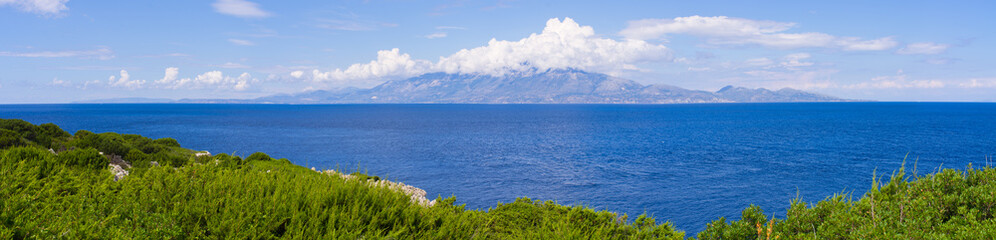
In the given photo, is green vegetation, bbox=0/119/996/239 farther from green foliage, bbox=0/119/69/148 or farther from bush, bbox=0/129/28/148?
green foliage, bbox=0/119/69/148

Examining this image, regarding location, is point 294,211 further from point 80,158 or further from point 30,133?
point 30,133

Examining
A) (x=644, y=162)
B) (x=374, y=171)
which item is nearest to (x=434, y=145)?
(x=374, y=171)

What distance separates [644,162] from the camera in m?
67.6

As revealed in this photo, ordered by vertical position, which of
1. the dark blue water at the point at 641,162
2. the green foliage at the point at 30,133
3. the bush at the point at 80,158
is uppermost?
the bush at the point at 80,158

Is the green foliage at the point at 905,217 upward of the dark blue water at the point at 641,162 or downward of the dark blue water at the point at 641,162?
upward

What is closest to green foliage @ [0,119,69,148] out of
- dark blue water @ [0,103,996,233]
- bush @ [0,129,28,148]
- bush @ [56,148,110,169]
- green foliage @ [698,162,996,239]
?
bush @ [0,129,28,148]

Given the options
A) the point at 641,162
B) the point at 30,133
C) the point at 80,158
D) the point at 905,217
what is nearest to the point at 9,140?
the point at 30,133

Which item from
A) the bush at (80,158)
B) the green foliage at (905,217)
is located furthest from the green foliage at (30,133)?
the green foliage at (905,217)

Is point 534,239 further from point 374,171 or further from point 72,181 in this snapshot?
point 374,171

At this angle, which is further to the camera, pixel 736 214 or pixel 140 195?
pixel 736 214

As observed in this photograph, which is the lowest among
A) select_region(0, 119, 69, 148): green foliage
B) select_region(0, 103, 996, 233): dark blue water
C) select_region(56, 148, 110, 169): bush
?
select_region(0, 103, 996, 233): dark blue water

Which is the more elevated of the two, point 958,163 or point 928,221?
point 928,221

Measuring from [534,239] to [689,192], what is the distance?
41982 mm

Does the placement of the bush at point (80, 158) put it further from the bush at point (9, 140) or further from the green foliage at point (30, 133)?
the green foliage at point (30, 133)
